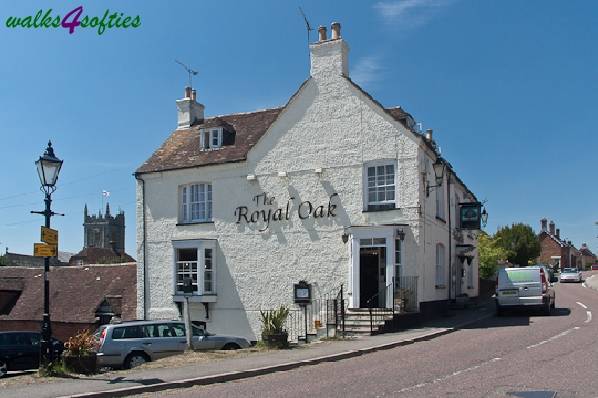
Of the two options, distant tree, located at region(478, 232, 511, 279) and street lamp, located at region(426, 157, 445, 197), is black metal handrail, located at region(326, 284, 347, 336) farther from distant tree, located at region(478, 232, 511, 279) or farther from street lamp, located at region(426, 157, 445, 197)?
distant tree, located at region(478, 232, 511, 279)

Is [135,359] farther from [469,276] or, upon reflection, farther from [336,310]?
[469,276]

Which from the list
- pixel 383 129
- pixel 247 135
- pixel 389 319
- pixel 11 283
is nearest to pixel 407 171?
pixel 383 129

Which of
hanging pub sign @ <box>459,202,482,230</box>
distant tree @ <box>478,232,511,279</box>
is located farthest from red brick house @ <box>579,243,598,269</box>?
hanging pub sign @ <box>459,202,482,230</box>

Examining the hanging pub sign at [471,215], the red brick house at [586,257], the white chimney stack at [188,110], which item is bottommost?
the red brick house at [586,257]

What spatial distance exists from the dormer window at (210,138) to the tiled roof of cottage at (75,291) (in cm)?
774

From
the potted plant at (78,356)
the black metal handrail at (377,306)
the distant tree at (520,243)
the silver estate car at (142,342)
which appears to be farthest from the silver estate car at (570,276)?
the potted plant at (78,356)

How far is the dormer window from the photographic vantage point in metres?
27.5

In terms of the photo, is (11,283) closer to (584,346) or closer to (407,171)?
(407,171)

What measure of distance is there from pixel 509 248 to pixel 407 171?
56080 millimetres

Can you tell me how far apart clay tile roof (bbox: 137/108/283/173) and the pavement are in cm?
1065

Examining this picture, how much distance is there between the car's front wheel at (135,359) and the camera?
18047mm

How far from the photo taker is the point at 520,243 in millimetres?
74750

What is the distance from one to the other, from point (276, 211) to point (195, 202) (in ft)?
13.6

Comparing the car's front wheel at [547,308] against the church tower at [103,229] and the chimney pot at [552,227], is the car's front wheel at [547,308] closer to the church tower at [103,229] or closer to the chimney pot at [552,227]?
the chimney pot at [552,227]
